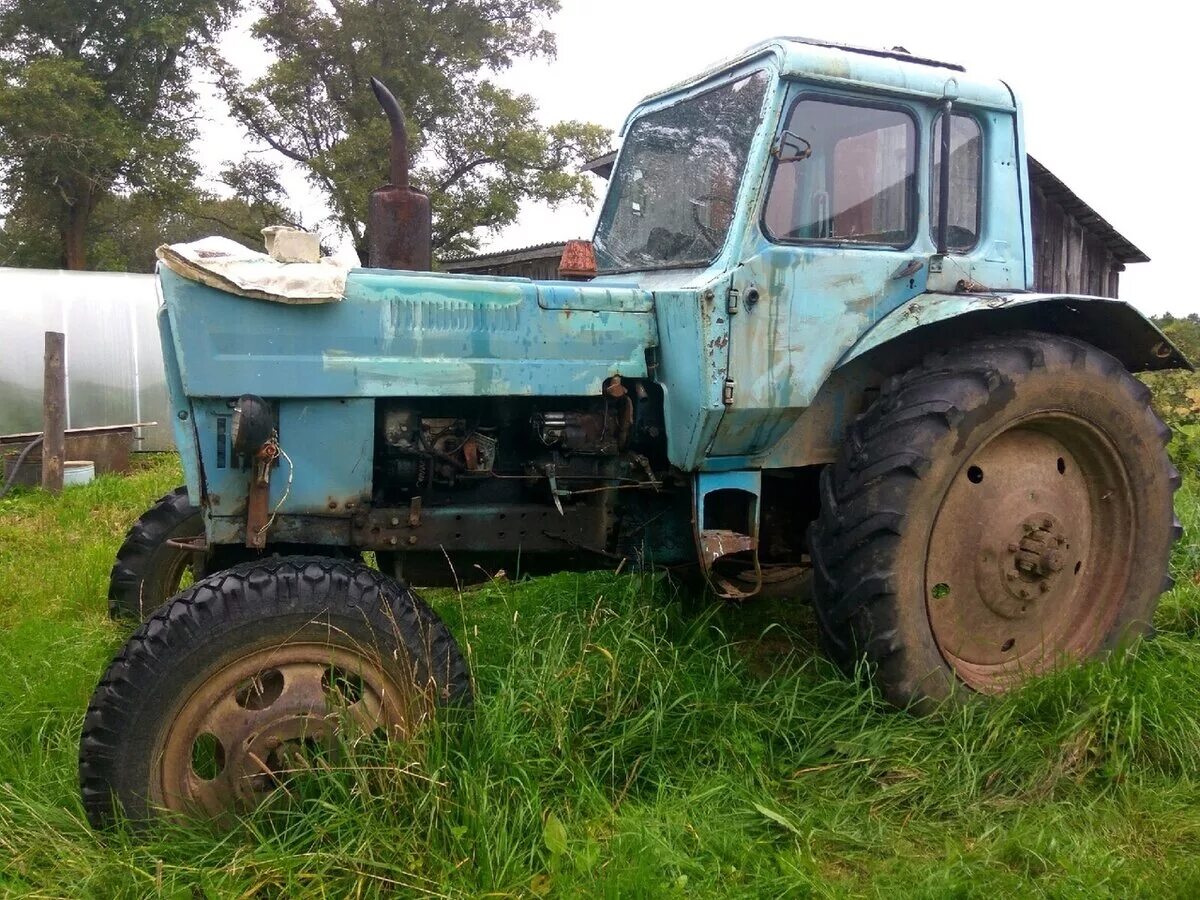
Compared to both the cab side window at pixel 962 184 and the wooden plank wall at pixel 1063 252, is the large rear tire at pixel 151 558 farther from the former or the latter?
the wooden plank wall at pixel 1063 252

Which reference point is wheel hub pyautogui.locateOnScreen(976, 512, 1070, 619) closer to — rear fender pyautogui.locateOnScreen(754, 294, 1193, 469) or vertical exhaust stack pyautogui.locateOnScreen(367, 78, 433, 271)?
rear fender pyautogui.locateOnScreen(754, 294, 1193, 469)

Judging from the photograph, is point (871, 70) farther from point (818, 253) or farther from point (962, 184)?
point (818, 253)

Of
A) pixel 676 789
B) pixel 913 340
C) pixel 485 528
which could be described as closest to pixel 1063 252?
pixel 913 340

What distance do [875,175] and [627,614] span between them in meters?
1.83

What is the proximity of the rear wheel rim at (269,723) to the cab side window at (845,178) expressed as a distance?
1.94 m

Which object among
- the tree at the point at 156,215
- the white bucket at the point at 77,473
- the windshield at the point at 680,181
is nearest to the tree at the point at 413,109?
the tree at the point at 156,215

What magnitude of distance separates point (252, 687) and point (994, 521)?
8.14ft

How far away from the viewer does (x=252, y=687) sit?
8.27 ft

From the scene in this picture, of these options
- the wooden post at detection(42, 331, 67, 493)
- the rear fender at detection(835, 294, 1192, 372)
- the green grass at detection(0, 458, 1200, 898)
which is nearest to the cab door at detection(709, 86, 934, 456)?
the rear fender at detection(835, 294, 1192, 372)

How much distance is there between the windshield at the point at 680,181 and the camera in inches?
127

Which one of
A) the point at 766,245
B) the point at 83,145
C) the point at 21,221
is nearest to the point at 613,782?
the point at 766,245

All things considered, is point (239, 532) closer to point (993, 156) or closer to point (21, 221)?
point (993, 156)

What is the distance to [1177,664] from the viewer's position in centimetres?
335

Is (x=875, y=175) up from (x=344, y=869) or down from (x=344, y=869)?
up
